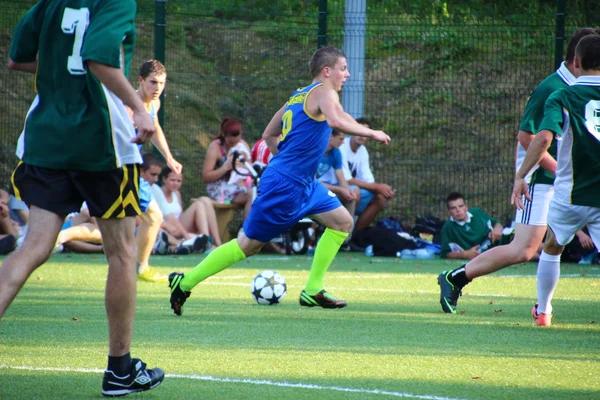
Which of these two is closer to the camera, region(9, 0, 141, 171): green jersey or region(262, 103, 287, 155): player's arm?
region(9, 0, 141, 171): green jersey

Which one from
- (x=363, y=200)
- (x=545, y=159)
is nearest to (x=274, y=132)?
(x=545, y=159)

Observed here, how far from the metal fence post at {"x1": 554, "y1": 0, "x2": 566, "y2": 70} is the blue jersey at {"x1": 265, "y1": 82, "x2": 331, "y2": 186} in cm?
698

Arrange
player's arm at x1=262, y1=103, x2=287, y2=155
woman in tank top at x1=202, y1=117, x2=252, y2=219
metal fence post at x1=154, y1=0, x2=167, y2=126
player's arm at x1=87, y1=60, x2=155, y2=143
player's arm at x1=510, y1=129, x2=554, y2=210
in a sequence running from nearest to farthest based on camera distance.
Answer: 1. player's arm at x1=87, y1=60, x2=155, y2=143
2. player's arm at x1=510, y1=129, x2=554, y2=210
3. player's arm at x1=262, y1=103, x2=287, y2=155
4. woman in tank top at x1=202, y1=117, x2=252, y2=219
5. metal fence post at x1=154, y1=0, x2=167, y2=126

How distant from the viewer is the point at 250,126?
52.9ft

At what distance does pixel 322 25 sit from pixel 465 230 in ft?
13.1

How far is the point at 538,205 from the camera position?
6.76 m

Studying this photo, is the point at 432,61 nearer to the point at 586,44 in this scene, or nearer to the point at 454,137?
the point at 454,137

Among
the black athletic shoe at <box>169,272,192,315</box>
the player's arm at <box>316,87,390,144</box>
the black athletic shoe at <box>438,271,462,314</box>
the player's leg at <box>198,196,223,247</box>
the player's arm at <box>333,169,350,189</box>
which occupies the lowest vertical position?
the player's leg at <box>198,196,223,247</box>

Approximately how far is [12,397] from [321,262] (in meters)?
3.88

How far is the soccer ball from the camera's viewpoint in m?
7.63

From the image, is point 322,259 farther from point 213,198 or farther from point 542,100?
point 213,198

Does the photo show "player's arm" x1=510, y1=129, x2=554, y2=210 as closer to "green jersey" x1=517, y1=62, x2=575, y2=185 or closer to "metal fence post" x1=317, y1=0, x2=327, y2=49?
"green jersey" x1=517, y1=62, x2=575, y2=185

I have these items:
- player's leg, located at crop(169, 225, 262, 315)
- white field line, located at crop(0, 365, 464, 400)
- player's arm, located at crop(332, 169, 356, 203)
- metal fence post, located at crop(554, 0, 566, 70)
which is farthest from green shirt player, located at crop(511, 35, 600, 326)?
metal fence post, located at crop(554, 0, 566, 70)

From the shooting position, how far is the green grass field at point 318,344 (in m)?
4.31
